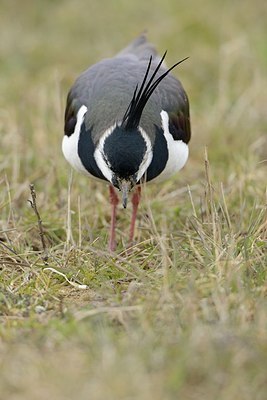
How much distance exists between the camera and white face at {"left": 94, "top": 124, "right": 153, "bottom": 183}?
14.9 ft

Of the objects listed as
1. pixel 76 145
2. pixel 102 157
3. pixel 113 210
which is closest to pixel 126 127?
pixel 102 157

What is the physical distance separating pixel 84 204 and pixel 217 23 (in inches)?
191

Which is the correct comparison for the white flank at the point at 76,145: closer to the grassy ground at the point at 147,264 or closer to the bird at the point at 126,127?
the bird at the point at 126,127

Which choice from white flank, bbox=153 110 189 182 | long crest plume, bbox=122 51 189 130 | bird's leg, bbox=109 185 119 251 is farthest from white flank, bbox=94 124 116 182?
bird's leg, bbox=109 185 119 251

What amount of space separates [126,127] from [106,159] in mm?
208

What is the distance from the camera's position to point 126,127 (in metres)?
4.47

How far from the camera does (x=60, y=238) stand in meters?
5.21

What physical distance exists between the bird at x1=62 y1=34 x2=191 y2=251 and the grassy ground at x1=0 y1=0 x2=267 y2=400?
26 cm

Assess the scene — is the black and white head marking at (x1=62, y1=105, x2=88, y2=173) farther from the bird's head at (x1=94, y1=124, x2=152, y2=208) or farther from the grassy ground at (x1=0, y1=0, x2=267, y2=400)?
the bird's head at (x1=94, y1=124, x2=152, y2=208)

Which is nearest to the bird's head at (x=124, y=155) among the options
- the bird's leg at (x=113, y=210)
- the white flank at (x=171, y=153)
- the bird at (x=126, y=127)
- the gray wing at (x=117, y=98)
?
the bird at (x=126, y=127)

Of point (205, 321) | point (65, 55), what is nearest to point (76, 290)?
point (205, 321)

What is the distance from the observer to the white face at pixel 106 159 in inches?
178

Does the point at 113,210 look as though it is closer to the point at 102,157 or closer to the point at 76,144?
the point at 76,144

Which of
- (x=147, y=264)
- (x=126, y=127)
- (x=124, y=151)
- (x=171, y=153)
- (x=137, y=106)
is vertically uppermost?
(x=137, y=106)
